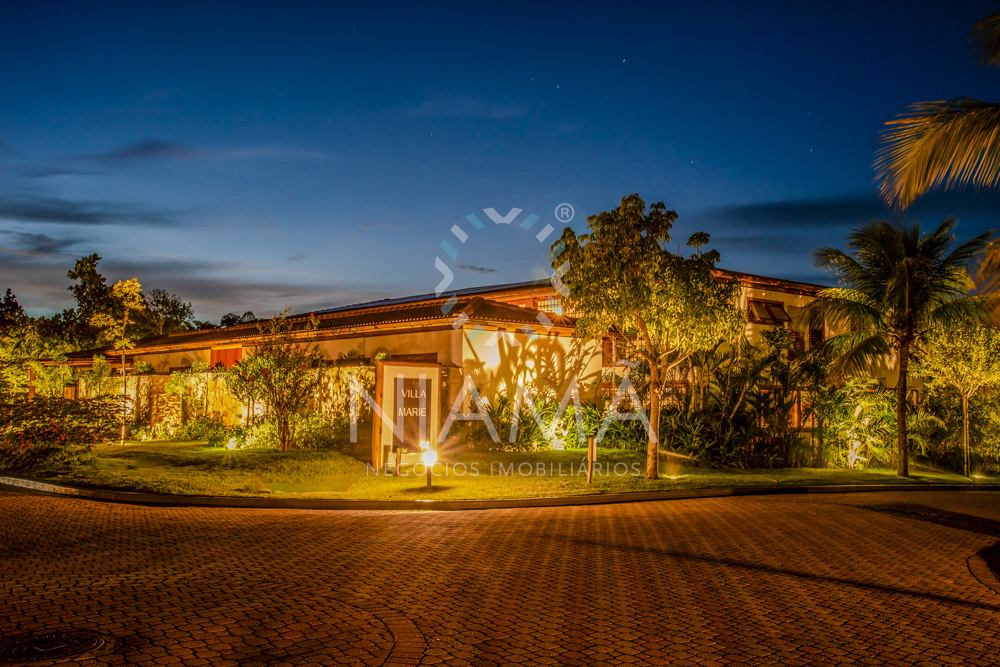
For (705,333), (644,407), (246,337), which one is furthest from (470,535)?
(246,337)

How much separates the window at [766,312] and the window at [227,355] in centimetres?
1972

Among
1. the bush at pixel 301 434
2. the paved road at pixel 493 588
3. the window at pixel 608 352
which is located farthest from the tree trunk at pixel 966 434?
the bush at pixel 301 434

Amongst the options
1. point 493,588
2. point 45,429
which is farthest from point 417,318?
point 493,588

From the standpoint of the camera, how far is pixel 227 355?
30172mm

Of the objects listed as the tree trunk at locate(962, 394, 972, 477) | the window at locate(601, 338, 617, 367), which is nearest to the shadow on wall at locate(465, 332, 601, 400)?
the window at locate(601, 338, 617, 367)

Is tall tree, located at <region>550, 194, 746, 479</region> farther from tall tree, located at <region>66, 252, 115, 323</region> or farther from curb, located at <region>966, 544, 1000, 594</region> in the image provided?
tall tree, located at <region>66, 252, 115, 323</region>

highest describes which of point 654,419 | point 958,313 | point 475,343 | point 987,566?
point 958,313

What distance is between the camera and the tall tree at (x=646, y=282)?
600 inches

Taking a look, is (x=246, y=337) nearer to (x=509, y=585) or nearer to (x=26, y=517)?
(x=26, y=517)

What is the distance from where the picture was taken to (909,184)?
Result: 27.0ft

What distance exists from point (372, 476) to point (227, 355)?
1644cm

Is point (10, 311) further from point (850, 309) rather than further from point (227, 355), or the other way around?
point (850, 309)

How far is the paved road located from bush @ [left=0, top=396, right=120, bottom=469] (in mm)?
5415

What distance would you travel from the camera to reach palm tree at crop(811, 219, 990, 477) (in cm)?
1875
